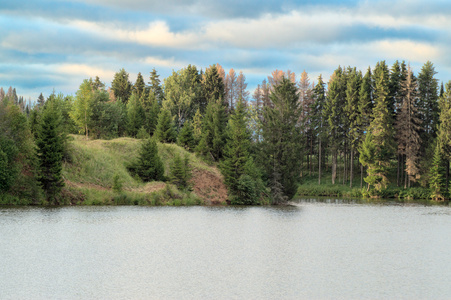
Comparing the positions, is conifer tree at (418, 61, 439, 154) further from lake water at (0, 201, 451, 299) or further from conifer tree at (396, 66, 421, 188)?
lake water at (0, 201, 451, 299)

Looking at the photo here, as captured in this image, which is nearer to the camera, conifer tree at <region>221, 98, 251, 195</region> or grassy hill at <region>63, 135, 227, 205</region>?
grassy hill at <region>63, 135, 227, 205</region>

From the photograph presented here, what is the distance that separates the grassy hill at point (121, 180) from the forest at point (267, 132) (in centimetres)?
150

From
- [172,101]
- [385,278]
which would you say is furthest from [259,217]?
[172,101]

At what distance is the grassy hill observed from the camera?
51625mm

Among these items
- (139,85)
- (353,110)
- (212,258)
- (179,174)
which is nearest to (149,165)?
(179,174)

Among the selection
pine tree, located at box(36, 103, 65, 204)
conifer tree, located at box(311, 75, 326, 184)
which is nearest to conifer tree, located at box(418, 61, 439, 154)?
conifer tree, located at box(311, 75, 326, 184)

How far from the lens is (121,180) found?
56156mm

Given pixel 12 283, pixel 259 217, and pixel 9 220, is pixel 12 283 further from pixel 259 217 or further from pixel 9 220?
pixel 259 217

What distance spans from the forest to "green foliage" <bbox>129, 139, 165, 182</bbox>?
13 centimetres

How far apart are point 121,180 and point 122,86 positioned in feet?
271

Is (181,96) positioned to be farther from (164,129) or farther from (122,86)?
(122,86)

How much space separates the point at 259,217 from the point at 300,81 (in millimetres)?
78601

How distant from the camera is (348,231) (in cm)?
3644

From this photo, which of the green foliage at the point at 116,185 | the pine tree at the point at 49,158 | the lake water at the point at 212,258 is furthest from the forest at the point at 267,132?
the lake water at the point at 212,258
